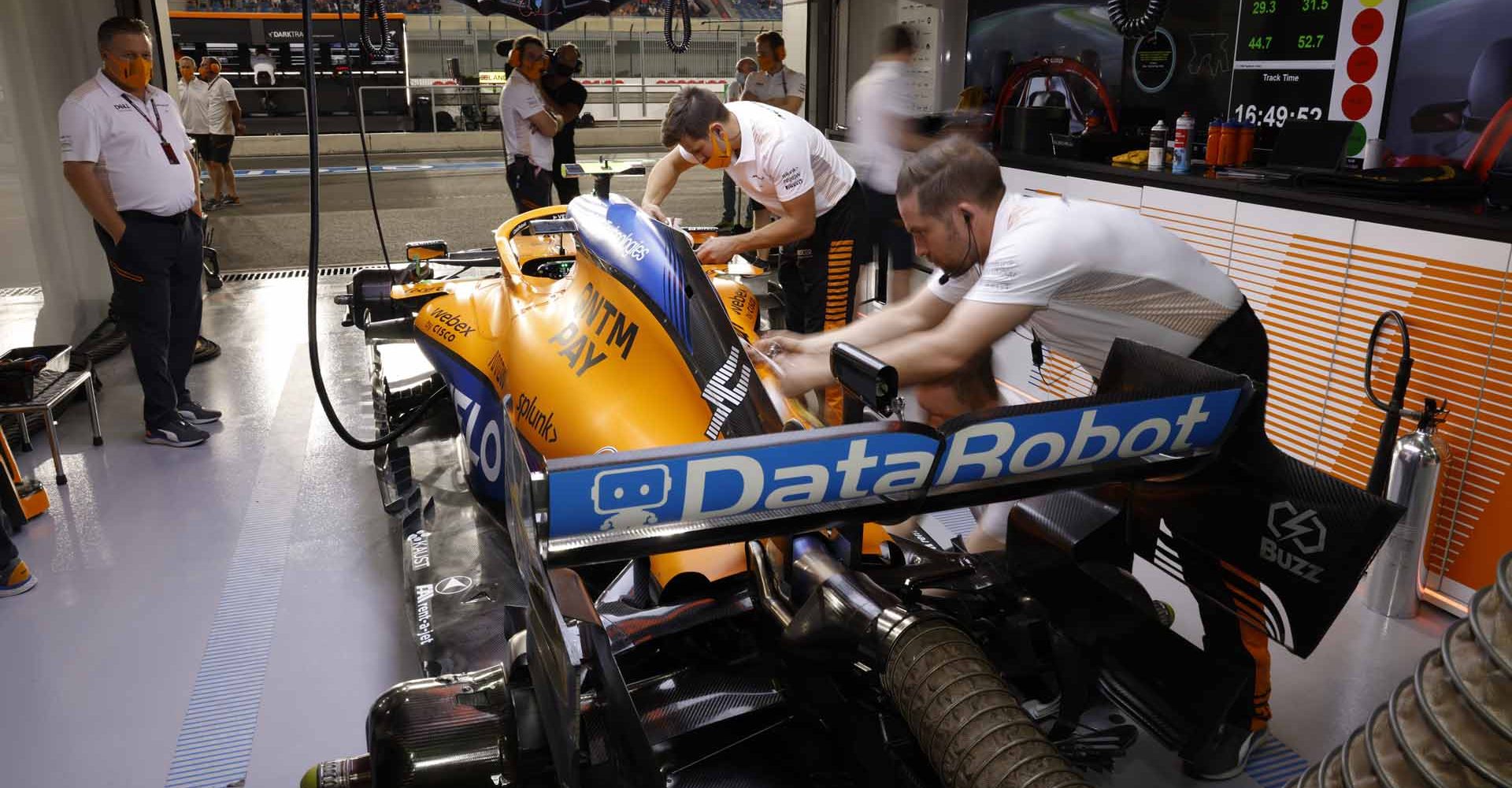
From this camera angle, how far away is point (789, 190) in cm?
431

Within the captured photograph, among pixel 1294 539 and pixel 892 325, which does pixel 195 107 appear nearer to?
pixel 892 325

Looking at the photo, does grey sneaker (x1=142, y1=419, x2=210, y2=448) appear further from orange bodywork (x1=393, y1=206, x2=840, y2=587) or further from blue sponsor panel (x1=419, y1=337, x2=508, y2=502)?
blue sponsor panel (x1=419, y1=337, x2=508, y2=502)

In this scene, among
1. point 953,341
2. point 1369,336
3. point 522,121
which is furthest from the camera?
point 522,121

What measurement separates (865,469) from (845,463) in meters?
0.03

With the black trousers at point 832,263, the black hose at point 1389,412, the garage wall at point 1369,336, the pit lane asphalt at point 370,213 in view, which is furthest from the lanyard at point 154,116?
the black hose at point 1389,412

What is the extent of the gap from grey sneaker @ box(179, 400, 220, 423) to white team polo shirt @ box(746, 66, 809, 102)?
5.96 meters

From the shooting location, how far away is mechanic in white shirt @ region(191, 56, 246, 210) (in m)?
11.9

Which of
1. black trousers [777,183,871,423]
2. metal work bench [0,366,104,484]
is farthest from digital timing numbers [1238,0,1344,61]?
metal work bench [0,366,104,484]

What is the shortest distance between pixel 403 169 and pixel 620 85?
8.36 m

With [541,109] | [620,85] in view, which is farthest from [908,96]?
[620,85]

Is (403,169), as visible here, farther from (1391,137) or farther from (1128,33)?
(1391,137)

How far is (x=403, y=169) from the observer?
1688 centimetres

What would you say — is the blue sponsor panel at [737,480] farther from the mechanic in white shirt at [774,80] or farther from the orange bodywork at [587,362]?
the mechanic in white shirt at [774,80]

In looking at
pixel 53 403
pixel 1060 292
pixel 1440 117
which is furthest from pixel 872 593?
pixel 1440 117
